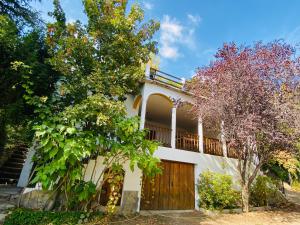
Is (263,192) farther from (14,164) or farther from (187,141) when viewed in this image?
(14,164)

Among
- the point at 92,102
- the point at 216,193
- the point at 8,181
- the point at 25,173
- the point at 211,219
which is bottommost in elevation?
the point at 211,219

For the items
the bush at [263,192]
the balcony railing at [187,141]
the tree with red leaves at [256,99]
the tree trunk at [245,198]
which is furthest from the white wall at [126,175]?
the bush at [263,192]

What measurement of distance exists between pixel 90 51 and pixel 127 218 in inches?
264

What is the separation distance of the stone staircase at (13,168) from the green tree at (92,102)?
405 centimetres

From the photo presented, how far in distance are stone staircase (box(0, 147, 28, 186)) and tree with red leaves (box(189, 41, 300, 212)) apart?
33.8ft

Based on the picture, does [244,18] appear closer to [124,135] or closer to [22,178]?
[124,135]

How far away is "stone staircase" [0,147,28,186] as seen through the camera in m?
9.91

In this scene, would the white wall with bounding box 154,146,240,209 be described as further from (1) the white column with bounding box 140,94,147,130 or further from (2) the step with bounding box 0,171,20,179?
(2) the step with bounding box 0,171,20,179

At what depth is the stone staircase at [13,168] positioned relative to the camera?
991 centimetres

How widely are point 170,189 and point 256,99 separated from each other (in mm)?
5594

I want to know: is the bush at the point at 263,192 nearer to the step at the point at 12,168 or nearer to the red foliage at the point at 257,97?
the red foliage at the point at 257,97

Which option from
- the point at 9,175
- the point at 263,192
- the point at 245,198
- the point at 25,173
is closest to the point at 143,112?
the point at 245,198

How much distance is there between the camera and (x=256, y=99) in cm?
795

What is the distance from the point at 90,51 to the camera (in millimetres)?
7898
